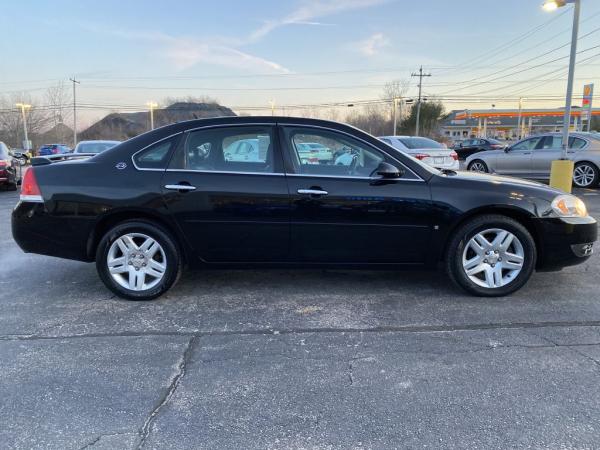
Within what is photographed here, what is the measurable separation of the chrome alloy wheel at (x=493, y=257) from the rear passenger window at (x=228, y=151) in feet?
6.27

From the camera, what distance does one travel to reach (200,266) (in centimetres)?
427

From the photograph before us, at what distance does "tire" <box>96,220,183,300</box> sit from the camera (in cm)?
414

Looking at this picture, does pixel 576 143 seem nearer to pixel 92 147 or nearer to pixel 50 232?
pixel 50 232

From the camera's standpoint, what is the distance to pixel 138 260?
417 cm

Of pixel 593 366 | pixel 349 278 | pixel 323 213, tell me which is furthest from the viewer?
pixel 349 278

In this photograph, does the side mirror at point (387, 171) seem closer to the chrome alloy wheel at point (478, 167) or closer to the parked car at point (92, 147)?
the parked car at point (92, 147)

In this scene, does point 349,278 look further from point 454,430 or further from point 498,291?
point 454,430

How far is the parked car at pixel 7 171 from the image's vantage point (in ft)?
42.0

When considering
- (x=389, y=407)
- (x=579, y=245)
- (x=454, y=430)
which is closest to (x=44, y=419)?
(x=389, y=407)

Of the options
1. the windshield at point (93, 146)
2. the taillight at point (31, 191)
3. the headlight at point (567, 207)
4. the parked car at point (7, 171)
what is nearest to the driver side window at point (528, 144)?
the headlight at point (567, 207)

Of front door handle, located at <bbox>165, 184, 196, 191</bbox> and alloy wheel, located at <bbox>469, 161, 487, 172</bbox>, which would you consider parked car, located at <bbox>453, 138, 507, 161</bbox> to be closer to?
alloy wheel, located at <bbox>469, 161, 487, 172</bbox>

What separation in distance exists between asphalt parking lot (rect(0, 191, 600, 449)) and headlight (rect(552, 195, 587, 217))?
2.44 ft

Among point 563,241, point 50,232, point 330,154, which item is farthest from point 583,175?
point 50,232

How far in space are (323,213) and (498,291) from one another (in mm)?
1707
